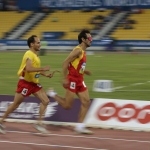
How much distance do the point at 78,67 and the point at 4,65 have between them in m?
18.7

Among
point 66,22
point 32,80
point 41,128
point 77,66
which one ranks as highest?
point 77,66

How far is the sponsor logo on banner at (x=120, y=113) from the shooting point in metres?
10.8

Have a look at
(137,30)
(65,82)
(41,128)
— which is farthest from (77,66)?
(137,30)

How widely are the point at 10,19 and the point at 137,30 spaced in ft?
45.9

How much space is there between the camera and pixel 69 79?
34.3 feet

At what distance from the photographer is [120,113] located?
11008mm

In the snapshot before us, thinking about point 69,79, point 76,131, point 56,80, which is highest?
point 69,79

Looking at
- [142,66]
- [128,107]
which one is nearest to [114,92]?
[128,107]

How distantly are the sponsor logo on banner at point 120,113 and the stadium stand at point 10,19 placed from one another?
4134 cm

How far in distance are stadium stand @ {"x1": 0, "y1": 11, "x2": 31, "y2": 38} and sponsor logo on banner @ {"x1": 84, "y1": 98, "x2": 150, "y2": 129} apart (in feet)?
136

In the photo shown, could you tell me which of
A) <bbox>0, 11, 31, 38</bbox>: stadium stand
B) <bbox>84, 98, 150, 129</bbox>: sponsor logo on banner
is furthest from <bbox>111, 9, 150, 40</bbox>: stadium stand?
<bbox>84, 98, 150, 129</bbox>: sponsor logo on banner

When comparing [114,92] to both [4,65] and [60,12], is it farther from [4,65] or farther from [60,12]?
[60,12]

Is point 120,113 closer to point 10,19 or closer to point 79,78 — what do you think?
point 79,78

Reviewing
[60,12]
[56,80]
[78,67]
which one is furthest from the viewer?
[60,12]
